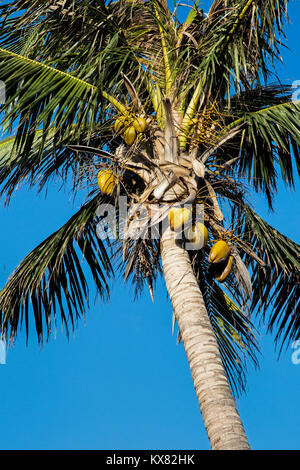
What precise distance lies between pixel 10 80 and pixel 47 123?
52 centimetres

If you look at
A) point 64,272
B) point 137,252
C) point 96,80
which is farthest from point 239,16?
point 64,272

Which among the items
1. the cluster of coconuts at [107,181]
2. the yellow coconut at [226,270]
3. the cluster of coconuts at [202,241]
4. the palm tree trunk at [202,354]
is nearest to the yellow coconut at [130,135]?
the cluster of coconuts at [107,181]

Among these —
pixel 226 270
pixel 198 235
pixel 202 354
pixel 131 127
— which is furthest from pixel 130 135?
pixel 202 354

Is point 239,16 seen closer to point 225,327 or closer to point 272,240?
point 272,240

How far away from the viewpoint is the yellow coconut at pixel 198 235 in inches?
208

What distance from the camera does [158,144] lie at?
18.7 ft

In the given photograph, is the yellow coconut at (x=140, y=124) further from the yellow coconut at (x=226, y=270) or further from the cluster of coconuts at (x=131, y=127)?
the yellow coconut at (x=226, y=270)

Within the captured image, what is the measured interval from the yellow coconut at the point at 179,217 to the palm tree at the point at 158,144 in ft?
0.04

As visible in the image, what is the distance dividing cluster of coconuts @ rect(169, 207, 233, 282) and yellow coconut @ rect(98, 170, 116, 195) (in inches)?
27.3

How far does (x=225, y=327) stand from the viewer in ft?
23.6

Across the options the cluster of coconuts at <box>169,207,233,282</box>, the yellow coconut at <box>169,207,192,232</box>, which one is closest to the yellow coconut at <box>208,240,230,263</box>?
the cluster of coconuts at <box>169,207,233,282</box>

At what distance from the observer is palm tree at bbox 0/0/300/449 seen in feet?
17.9

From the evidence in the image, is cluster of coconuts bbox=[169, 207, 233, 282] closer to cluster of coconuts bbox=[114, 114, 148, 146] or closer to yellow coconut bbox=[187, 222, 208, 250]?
yellow coconut bbox=[187, 222, 208, 250]

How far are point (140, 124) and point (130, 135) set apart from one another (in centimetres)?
13
